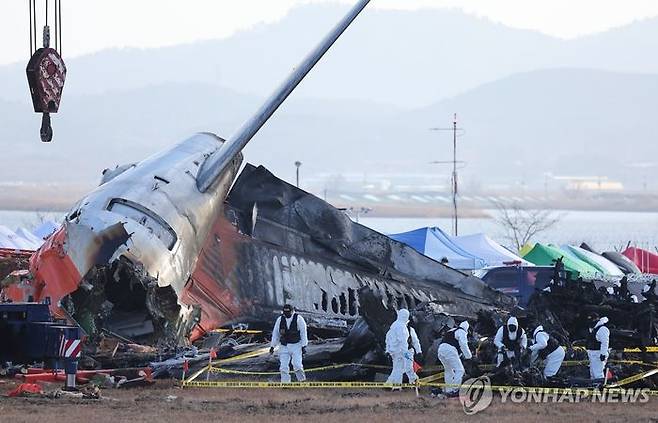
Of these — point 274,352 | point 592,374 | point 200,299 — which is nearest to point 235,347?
point 274,352

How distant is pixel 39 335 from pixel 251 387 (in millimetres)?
4152

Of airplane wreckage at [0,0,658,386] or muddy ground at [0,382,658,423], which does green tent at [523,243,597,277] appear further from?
muddy ground at [0,382,658,423]

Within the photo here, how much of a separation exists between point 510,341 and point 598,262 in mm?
33284

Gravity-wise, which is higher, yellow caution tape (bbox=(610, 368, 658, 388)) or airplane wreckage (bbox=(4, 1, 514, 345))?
airplane wreckage (bbox=(4, 1, 514, 345))

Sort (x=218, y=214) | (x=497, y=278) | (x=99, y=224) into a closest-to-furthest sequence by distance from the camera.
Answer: (x=99, y=224), (x=218, y=214), (x=497, y=278)

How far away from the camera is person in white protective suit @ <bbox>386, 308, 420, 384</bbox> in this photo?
84.5ft

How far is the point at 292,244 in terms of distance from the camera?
1387 inches

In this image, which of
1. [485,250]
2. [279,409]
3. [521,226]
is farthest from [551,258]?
[521,226]

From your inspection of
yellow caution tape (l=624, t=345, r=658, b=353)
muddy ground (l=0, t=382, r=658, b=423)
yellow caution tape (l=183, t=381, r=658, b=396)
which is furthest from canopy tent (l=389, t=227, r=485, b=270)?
muddy ground (l=0, t=382, r=658, b=423)

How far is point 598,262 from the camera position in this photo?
5800 centimetres

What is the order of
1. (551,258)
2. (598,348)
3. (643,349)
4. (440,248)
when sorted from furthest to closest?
1. (551,258)
2. (440,248)
3. (643,349)
4. (598,348)

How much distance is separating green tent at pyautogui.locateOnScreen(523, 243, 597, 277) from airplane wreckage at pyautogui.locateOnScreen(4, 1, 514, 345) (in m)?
18.6

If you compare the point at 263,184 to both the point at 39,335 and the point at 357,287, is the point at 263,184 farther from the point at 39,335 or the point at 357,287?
the point at 39,335

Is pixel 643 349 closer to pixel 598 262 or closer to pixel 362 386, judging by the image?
pixel 362 386
